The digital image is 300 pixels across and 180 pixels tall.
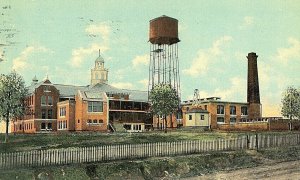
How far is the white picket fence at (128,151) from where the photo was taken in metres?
24.6

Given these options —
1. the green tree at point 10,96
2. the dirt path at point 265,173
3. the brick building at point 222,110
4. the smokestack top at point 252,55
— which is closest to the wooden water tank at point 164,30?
the smokestack top at point 252,55

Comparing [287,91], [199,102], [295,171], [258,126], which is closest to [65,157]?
[295,171]

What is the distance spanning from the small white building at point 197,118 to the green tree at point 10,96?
33.1 metres

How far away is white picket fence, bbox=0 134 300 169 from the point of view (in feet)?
80.8

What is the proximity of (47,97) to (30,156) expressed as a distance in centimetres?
4411

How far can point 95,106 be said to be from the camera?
6406cm

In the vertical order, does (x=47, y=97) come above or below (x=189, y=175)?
above

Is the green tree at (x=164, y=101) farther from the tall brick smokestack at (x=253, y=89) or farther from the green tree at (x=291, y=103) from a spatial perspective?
the tall brick smokestack at (x=253, y=89)

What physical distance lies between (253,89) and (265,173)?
1782 inches

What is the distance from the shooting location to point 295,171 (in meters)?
27.5

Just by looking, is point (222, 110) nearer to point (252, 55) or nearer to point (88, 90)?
point (252, 55)

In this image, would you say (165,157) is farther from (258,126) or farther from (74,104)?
(74,104)

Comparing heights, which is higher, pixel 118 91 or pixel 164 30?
pixel 164 30

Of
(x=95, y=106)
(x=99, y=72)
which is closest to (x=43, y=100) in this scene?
(x=95, y=106)
